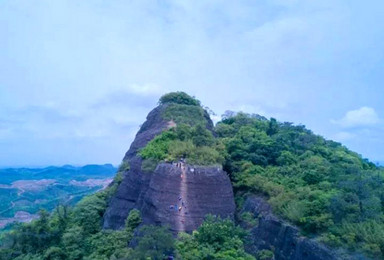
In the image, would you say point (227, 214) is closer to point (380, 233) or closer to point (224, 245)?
point (224, 245)

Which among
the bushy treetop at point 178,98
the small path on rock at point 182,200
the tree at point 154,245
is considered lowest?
the tree at point 154,245

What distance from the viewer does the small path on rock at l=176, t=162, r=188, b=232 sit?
1517 cm

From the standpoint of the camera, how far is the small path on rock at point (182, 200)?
15172 mm

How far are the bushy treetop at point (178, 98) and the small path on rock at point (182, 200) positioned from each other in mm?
12639

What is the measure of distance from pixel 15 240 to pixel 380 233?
738 inches

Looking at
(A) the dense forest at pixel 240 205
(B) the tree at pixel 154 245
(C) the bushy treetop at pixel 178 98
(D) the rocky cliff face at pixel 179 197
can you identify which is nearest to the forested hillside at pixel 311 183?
(A) the dense forest at pixel 240 205

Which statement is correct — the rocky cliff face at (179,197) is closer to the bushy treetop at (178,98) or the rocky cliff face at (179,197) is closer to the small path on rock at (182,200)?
the small path on rock at (182,200)

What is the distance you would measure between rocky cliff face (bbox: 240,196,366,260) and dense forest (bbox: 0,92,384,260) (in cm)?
38

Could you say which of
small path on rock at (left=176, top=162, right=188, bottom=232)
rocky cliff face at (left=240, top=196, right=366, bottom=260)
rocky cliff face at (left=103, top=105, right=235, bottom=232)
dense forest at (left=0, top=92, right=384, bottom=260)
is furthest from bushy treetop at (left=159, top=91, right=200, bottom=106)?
rocky cliff face at (left=240, top=196, right=366, bottom=260)

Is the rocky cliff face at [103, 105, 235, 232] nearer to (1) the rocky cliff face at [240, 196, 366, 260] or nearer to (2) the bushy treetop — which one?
(1) the rocky cliff face at [240, 196, 366, 260]

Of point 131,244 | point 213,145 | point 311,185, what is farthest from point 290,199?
point 131,244

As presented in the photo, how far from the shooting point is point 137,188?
19047 millimetres

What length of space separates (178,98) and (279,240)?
676 inches

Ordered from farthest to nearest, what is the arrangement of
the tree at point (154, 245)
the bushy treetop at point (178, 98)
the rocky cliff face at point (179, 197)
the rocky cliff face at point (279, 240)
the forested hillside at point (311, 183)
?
1. the bushy treetop at point (178, 98)
2. the rocky cliff face at point (179, 197)
3. the tree at point (154, 245)
4. the rocky cliff face at point (279, 240)
5. the forested hillside at point (311, 183)
